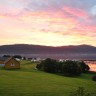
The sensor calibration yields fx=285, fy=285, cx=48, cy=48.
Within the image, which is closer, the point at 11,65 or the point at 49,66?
A: the point at 11,65

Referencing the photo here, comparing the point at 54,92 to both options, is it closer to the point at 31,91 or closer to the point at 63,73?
the point at 31,91

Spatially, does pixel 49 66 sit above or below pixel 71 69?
above

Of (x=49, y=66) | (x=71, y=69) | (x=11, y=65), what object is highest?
(x=11, y=65)

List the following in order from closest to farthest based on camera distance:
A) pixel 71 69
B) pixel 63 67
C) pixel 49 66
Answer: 1. pixel 71 69
2. pixel 63 67
3. pixel 49 66

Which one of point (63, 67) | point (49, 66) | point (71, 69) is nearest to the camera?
point (71, 69)

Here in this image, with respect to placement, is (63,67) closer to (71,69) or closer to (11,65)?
(71,69)

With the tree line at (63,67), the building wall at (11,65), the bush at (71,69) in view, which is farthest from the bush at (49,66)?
the building wall at (11,65)

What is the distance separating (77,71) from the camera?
9956 cm

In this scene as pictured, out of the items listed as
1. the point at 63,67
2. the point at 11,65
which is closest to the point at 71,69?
the point at 63,67

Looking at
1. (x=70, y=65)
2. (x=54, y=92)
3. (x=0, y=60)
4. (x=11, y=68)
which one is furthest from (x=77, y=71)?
(x=54, y=92)

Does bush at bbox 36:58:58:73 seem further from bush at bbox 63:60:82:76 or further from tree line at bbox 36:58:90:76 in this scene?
bush at bbox 63:60:82:76

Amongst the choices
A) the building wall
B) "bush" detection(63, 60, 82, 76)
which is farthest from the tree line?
the building wall

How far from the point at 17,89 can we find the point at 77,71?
5662 cm

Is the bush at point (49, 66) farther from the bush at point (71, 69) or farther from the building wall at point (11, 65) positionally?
the building wall at point (11, 65)
